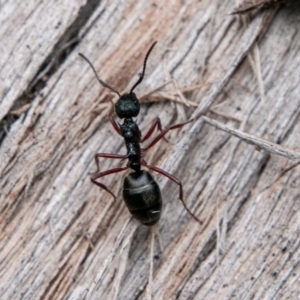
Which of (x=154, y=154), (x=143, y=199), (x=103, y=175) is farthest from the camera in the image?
(x=154, y=154)

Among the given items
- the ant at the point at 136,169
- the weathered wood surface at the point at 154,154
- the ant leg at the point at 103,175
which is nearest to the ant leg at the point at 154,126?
the ant at the point at 136,169

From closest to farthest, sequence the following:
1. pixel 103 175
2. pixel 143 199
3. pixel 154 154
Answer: pixel 143 199 → pixel 103 175 → pixel 154 154

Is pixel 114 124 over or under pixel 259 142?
under

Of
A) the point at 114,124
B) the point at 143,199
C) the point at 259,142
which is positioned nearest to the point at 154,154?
the point at 114,124

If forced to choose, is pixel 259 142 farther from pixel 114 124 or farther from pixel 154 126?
pixel 114 124

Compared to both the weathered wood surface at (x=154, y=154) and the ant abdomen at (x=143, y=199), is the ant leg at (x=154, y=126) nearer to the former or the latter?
the weathered wood surface at (x=154, y=154)

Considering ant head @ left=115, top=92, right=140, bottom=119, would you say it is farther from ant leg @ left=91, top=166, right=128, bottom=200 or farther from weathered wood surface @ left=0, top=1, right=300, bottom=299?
ant leg @ left=91, top=166, right=128, bottom=200

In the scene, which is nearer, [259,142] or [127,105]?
[259,142]
